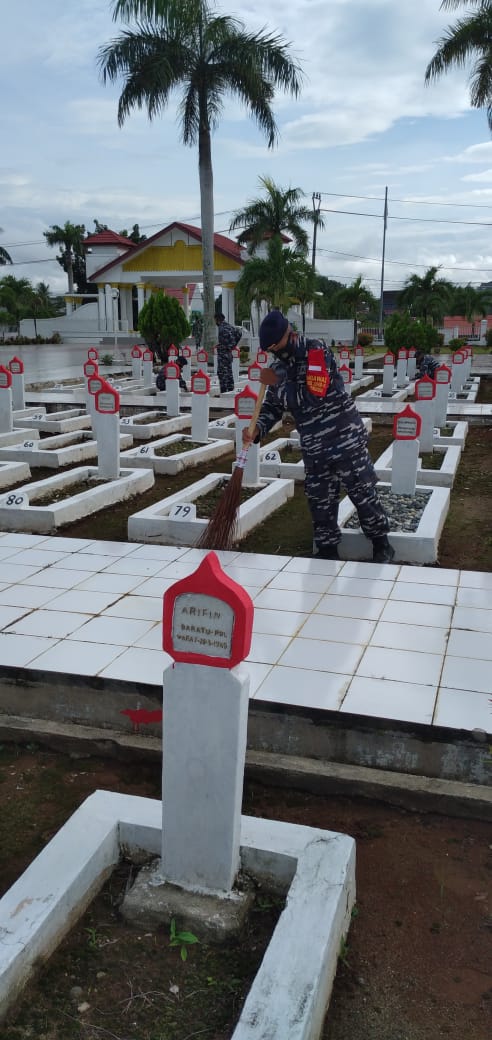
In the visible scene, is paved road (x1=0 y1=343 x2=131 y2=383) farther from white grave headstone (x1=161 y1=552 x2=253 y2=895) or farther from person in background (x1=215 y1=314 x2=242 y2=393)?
white grave headstone (x1=161 y1=552 x2=253 y2=895)

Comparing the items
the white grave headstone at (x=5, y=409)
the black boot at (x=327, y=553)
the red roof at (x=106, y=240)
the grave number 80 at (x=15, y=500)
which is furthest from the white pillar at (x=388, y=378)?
the red roof at (x=106, y=240)

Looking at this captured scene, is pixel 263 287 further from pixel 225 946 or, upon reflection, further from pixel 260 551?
pixel 225 946

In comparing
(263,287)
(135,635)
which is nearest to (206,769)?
(135,635)

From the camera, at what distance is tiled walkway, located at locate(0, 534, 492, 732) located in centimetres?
368

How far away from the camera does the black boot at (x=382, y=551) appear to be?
18.9 ft

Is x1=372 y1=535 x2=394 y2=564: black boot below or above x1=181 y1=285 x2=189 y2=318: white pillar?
below

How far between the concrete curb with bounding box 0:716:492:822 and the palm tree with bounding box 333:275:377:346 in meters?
33.8

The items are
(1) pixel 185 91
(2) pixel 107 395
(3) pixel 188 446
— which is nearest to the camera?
(2) pixel 107 395

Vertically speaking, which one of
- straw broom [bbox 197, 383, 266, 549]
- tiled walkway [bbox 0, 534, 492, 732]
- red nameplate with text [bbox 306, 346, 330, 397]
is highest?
red nameplate with text [bbox 306, 346, 330, 397]

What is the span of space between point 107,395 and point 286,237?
24829 mm

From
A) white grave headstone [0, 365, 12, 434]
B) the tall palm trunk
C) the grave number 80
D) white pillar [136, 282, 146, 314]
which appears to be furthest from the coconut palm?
the grave number 80

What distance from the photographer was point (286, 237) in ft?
101

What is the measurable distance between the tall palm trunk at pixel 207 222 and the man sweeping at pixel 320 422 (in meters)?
18.8

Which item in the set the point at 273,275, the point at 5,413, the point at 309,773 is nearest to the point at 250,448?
the point at 309,773
